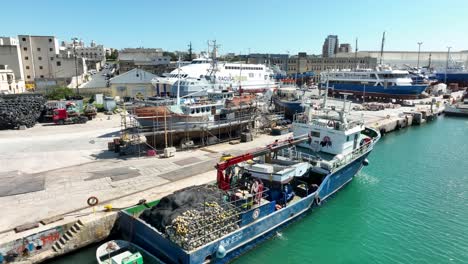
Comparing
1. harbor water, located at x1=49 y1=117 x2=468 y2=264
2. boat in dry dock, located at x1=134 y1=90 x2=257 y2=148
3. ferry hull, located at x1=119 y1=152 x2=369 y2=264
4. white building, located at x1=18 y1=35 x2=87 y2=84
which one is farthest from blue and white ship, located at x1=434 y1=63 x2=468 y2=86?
white building, located at x1=18 y1=35 x2=87 y2=84

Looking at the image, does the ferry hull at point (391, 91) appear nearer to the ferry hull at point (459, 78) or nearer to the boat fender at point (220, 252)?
the ferry hull at point (459, 78)

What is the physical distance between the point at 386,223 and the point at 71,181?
18191 mm

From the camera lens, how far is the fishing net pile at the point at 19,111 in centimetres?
3209

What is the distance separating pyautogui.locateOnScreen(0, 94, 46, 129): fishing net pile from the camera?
105ft

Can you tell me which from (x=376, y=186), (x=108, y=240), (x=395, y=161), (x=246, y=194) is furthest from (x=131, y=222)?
(x=395, y=161)

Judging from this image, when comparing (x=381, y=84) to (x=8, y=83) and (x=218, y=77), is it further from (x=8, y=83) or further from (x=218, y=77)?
(x=8, y=83)

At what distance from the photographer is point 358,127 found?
2133 cm

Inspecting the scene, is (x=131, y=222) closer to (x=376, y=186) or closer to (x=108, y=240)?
(x=108, y=240)

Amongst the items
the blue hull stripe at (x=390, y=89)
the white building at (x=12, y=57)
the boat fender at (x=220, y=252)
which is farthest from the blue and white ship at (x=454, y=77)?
the white building at (x=12, y=57)

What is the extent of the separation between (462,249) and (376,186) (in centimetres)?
762

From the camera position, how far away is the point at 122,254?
1219cm

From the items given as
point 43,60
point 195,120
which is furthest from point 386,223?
point 43,60

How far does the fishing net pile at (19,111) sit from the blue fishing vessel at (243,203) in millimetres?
26129

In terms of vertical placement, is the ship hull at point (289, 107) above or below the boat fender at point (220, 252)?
above
